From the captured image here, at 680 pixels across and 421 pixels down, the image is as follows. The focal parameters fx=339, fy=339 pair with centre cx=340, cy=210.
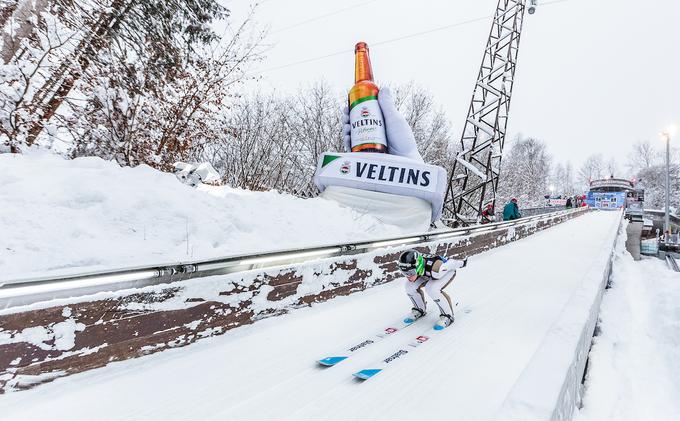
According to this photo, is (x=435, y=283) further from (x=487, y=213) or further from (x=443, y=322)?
(x=487, y=213)

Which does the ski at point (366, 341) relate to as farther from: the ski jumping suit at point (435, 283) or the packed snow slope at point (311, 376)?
the ski jumping suit at point (435, 283)

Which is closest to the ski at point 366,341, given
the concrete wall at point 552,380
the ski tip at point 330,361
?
the ski tip at point 330,361

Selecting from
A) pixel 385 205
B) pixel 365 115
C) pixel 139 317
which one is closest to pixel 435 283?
pixel 139 317

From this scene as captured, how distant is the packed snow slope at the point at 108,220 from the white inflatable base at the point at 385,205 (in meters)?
2.73

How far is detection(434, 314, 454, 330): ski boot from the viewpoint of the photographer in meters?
3.43

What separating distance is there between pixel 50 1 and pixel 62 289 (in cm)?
533

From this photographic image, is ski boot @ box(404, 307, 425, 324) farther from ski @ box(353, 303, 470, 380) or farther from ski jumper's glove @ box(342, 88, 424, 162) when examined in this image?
ski jumper's glove @ box(342, 88, 424, 162)

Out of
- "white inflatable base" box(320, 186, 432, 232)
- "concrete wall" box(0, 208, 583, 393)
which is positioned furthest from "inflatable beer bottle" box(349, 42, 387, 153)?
"concrete wall" box(0, 208, 583, 393)

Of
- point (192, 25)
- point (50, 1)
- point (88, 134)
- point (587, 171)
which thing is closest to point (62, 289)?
point (88, 134)

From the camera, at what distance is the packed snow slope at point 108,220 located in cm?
272

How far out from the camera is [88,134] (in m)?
5.59

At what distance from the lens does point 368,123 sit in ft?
27.1

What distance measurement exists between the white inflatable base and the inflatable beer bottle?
1269 mm

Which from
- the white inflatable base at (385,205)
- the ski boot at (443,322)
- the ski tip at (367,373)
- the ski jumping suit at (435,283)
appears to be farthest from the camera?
the white inflatable base at (385,205)
